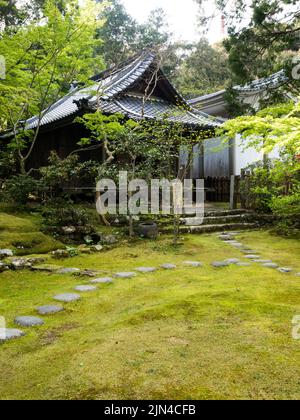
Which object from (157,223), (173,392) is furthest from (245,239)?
(173,392)

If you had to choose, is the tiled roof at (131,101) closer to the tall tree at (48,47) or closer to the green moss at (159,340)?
the tall tree at (48,47)

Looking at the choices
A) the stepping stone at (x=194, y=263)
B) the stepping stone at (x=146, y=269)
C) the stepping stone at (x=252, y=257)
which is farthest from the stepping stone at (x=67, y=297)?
the stepping stone at (x=252, y=257)

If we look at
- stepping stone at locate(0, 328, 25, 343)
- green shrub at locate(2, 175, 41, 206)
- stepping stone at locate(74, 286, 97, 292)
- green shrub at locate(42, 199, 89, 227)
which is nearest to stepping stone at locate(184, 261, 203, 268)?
stepping stone at locate(74, 286, 97, 292)

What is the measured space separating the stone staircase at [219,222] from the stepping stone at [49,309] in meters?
5.72

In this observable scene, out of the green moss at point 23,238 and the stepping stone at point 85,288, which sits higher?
the green moss at point 23,238

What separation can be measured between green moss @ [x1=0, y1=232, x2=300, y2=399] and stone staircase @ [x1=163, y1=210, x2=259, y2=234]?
4.37m

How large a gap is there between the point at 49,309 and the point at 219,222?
25.7 feet

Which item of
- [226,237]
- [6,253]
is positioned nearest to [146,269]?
[6,253]

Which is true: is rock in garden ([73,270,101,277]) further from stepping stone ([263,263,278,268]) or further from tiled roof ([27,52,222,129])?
tiled roof ([27,52,222,129])

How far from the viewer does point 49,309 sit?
4.01 m

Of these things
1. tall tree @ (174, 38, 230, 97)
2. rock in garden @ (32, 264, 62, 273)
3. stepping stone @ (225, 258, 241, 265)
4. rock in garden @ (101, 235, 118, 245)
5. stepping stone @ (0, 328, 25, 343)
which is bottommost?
stepping stone @ (0, 328, 25, 343)

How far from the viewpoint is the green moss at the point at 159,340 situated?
232 centimetres

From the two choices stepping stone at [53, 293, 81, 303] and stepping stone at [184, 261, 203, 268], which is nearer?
stepping stone at [53, 293, 81, 303]

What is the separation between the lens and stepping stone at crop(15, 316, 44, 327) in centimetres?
355
